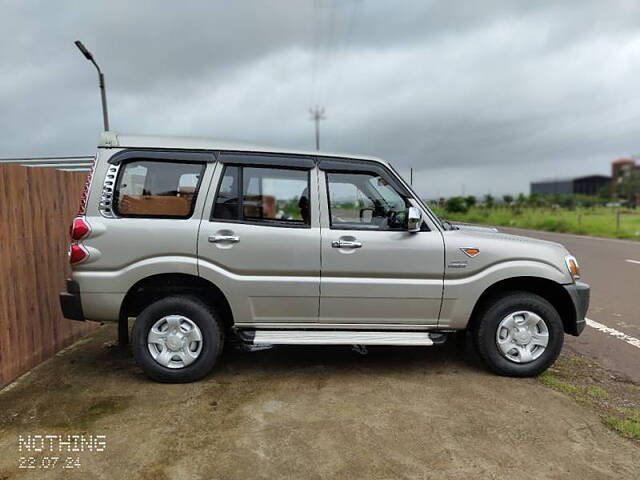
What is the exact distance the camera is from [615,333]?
17.9 ft

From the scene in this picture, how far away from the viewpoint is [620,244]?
1569 centimetres

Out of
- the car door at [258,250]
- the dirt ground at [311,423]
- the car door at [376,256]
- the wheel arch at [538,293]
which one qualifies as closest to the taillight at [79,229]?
the car door at [258,250]

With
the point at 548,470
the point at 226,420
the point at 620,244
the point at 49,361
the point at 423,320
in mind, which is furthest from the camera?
the point at 620,244

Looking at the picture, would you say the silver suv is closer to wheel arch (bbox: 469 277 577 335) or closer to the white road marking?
wheel arch (bbox: 469 277 577 335)

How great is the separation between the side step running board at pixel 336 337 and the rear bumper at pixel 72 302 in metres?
1.34

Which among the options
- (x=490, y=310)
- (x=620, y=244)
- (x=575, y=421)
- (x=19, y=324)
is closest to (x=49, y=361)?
(x=19, y=324)

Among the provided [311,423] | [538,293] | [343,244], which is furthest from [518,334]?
[311,423]

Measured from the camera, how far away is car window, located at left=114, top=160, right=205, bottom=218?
3.70 meters

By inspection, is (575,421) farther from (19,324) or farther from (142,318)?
(19,324)

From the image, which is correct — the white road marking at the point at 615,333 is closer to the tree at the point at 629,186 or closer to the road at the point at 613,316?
the road at the point at 613,316

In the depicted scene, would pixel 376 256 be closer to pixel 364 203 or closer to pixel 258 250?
pixel 364 203

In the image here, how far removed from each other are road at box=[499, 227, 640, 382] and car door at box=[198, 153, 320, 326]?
3.17 m

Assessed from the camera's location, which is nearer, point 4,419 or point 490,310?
point 4,419

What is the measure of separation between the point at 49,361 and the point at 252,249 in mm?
2434
